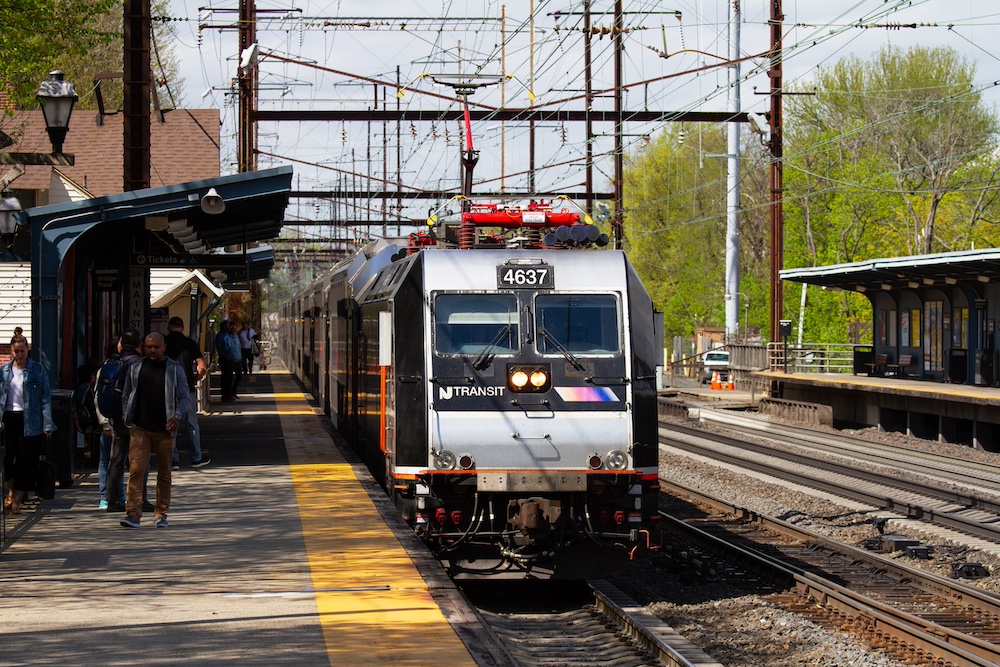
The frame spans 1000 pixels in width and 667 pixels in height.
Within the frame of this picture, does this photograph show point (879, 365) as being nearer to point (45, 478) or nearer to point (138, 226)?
point (138, 226)

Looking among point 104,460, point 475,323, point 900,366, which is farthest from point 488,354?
point 900,366

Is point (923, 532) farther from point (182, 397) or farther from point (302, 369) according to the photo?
point (302, 369)

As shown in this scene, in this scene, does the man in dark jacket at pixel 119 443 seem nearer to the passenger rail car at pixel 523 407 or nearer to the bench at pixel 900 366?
the passenger rail car at pixel 523 407

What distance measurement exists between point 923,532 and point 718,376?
114 ft

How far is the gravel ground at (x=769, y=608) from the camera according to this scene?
9.85m

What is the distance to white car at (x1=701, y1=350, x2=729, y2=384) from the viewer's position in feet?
174

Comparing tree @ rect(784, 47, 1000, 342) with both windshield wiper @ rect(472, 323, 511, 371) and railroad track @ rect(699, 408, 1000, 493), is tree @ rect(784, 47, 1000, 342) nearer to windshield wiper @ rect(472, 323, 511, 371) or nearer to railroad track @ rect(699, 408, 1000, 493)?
railroad track @ rect(699, 408, 1000, 493)

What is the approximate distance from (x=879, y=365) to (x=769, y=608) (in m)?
24.4

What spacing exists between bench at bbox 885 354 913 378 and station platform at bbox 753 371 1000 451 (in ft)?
1.25

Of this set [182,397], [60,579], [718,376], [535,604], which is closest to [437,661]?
[60,579]

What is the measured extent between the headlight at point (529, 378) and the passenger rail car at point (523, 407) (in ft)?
0.04

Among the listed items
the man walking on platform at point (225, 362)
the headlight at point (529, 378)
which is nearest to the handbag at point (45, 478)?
the headlight at point (529, 378)

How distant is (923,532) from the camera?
15492 mm

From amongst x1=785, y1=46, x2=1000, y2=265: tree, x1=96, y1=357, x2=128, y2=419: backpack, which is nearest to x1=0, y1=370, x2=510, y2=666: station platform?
x1=96, y1=357, x2=128, y2=419: backpack
